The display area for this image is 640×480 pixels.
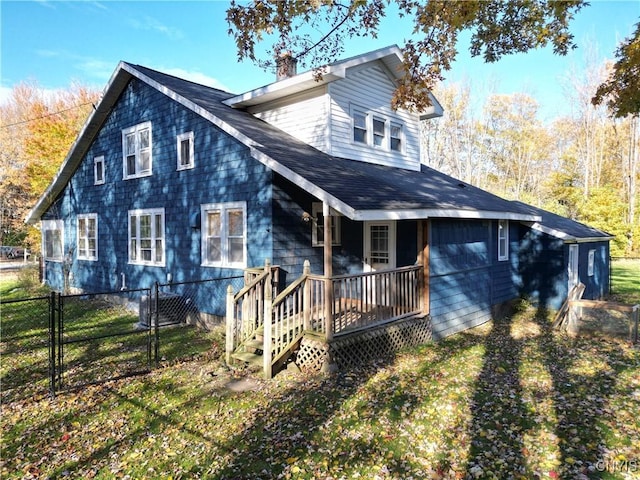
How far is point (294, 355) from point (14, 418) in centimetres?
416

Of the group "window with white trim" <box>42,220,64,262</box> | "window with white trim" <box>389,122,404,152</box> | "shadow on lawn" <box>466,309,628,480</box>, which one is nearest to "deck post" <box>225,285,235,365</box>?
"shadow on lawn" <box>466,309,628,480</box>

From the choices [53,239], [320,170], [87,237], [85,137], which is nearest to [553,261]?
[320,170]

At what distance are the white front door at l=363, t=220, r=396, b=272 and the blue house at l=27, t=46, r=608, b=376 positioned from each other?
1.2 inches

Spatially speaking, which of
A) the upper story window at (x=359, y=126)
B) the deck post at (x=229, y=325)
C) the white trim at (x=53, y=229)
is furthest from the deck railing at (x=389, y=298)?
the white trim at (x=53, y=229)

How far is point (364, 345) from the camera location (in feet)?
25.2

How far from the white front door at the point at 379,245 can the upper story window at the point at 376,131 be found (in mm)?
2585

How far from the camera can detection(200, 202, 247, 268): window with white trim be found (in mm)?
9531

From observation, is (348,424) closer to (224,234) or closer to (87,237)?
(224,234)

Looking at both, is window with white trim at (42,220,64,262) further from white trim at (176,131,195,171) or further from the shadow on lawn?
the shadow on lawn

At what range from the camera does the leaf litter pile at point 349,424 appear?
4.36 meters

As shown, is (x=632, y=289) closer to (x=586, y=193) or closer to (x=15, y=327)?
(x=586, y=193)

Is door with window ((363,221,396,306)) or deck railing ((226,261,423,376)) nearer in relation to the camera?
deck railing ((226,261,423,376))

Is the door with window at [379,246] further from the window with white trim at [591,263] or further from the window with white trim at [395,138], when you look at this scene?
the window with white trim at [591,263]

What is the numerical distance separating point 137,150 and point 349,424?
10.7 meters
